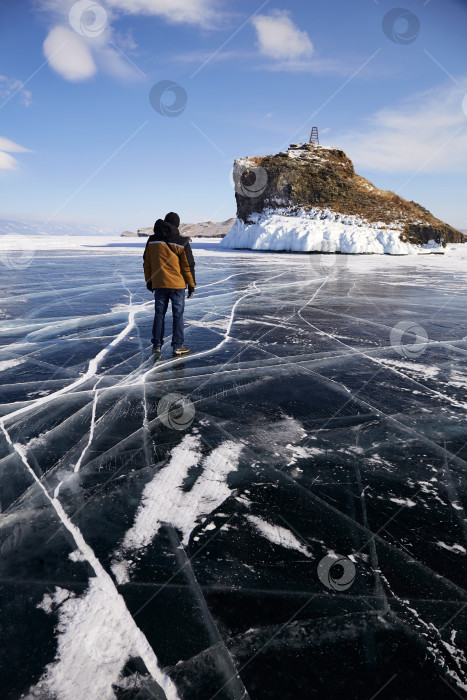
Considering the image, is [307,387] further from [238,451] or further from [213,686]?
[213,686]

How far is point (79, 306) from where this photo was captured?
7.91 m

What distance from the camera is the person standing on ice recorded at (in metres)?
4.46

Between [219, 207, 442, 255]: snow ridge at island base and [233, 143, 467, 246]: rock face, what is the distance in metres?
0.91

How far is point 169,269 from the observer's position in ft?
15.1

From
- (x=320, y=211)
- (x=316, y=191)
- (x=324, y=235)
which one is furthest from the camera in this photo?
(x=316, y=191)

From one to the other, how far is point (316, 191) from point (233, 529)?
38459 millimetres

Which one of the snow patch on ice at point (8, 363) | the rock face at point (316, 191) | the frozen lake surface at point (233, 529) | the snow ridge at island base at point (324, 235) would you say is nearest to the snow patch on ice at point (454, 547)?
the frozen lake surface at point (233, 529)

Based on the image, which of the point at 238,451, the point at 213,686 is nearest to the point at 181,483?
the point at 238,451

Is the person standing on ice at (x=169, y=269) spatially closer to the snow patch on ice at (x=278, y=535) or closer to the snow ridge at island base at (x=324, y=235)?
the snow patch on ice at (x=278, y=535)

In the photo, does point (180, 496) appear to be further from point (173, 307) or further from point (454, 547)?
point (173, 307)

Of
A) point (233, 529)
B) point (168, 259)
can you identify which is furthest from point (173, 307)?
point (233, 529)

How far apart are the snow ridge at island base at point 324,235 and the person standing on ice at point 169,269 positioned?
25.2m

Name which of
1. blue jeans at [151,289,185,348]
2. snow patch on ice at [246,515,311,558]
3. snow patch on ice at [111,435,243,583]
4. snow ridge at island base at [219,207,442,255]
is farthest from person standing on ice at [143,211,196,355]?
snow ridge at island base at [219,207,442,255]

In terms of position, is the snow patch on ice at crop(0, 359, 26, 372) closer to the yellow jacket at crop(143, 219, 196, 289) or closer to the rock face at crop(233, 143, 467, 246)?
the yellow jacket at crop(143, 219, 196, 289)
